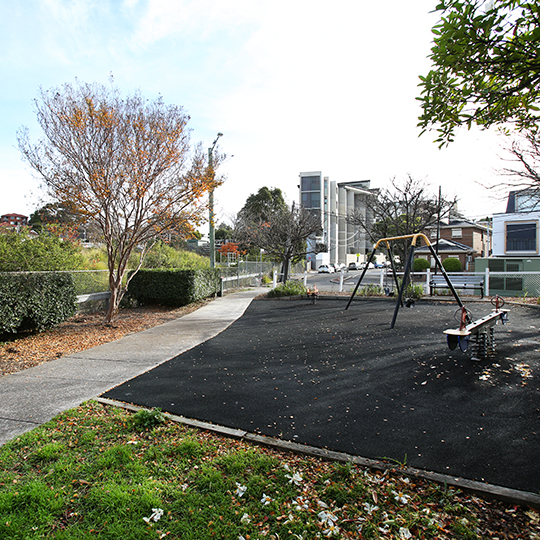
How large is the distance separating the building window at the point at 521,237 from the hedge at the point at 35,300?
3128cm

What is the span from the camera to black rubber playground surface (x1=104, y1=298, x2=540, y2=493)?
3477 millimetres

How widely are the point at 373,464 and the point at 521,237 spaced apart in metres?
32.4

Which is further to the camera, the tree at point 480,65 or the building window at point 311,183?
the building window at point 311,183

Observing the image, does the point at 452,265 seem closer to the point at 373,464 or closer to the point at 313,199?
the point at 313,199

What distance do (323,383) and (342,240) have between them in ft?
196

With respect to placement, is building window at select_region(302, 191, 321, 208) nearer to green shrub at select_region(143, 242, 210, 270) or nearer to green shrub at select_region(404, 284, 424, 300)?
green shrub at select_region(143, 242, 210, 270)

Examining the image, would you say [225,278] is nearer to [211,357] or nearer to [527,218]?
[211,357]

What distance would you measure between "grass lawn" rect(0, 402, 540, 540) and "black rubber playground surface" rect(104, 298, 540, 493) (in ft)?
1.38

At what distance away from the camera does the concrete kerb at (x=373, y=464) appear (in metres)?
2.77

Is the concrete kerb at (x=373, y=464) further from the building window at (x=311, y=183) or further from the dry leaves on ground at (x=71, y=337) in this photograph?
the building window at (x=311, y=183)

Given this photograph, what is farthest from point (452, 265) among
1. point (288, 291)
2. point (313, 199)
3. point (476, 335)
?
point (313, 199)

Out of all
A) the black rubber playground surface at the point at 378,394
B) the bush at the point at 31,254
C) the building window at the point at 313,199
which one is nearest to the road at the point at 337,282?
the black rubber playground surface at the point at 378,394

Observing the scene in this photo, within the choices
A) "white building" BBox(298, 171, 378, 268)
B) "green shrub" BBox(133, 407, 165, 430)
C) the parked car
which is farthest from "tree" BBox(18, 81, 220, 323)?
"white building" BBox(298, 171, 378, 268)

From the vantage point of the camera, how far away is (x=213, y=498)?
2812mm
